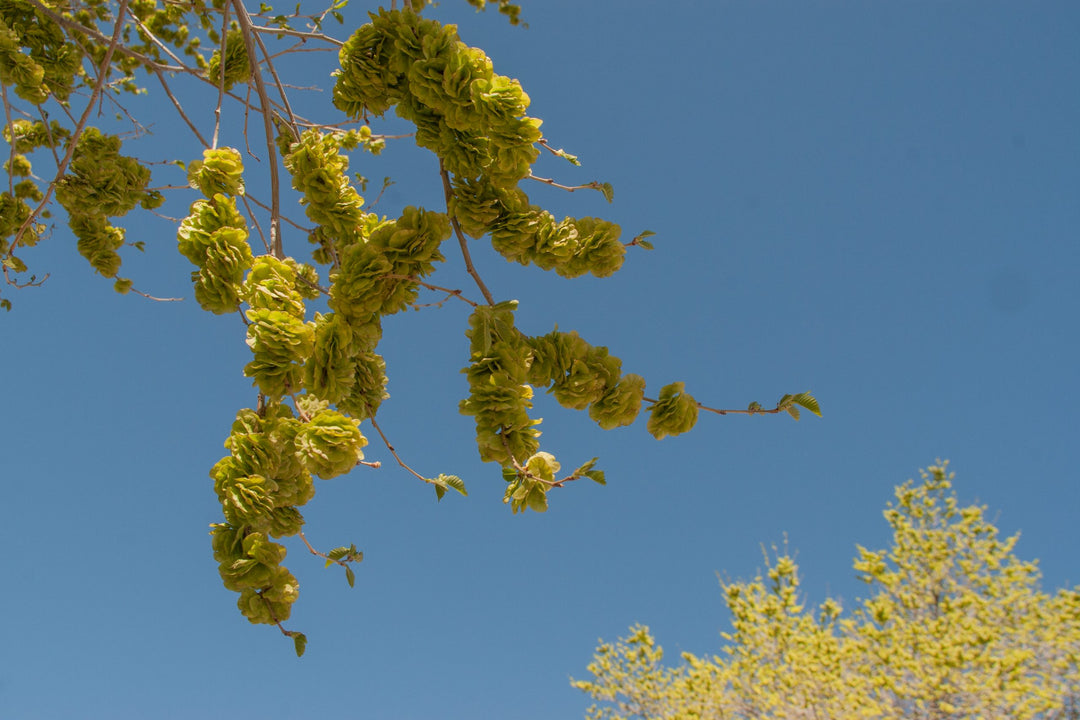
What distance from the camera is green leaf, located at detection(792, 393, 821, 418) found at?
1850mm

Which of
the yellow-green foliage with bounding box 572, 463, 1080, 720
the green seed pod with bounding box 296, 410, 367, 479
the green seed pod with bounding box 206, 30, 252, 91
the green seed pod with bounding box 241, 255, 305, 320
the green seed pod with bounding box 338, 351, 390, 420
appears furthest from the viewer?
the yellow-green foliage with bounding box 572, 463, 1080, 720

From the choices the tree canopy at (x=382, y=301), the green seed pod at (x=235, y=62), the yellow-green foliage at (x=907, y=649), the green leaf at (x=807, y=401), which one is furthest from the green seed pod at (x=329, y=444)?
the yellow-green foliage at (x=907, y=649)

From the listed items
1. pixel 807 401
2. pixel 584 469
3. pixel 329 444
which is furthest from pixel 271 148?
pixel 807 401

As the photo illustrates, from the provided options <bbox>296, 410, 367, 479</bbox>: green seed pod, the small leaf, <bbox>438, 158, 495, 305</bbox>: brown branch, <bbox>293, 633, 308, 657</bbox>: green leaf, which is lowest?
<bbox>293, 633, 308, 657</bbox>: green leaf

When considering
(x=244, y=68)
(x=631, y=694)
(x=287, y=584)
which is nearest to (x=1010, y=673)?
(x=631, y=694)

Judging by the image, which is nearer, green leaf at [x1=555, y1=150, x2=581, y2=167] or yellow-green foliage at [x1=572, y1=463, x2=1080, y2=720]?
green leaf at [x1=555, y1=150, x2=581, y2=167]

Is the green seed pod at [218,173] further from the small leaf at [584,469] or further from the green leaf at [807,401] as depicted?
the green leaf at [807,401]

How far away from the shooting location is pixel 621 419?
1.99 meters

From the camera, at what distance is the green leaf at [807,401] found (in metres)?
1.85

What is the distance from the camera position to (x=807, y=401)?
187 cm

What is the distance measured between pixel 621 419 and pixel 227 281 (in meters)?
1.34

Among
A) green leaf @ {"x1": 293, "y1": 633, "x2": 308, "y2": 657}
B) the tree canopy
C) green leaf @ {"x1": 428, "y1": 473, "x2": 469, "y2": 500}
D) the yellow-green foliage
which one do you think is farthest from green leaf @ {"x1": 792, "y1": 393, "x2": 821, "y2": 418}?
the yellow-green foliage

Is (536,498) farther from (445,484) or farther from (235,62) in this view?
(235,62)

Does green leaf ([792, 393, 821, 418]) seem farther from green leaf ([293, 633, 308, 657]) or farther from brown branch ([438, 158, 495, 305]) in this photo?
green leaf ([293, 633, 308, 657])
